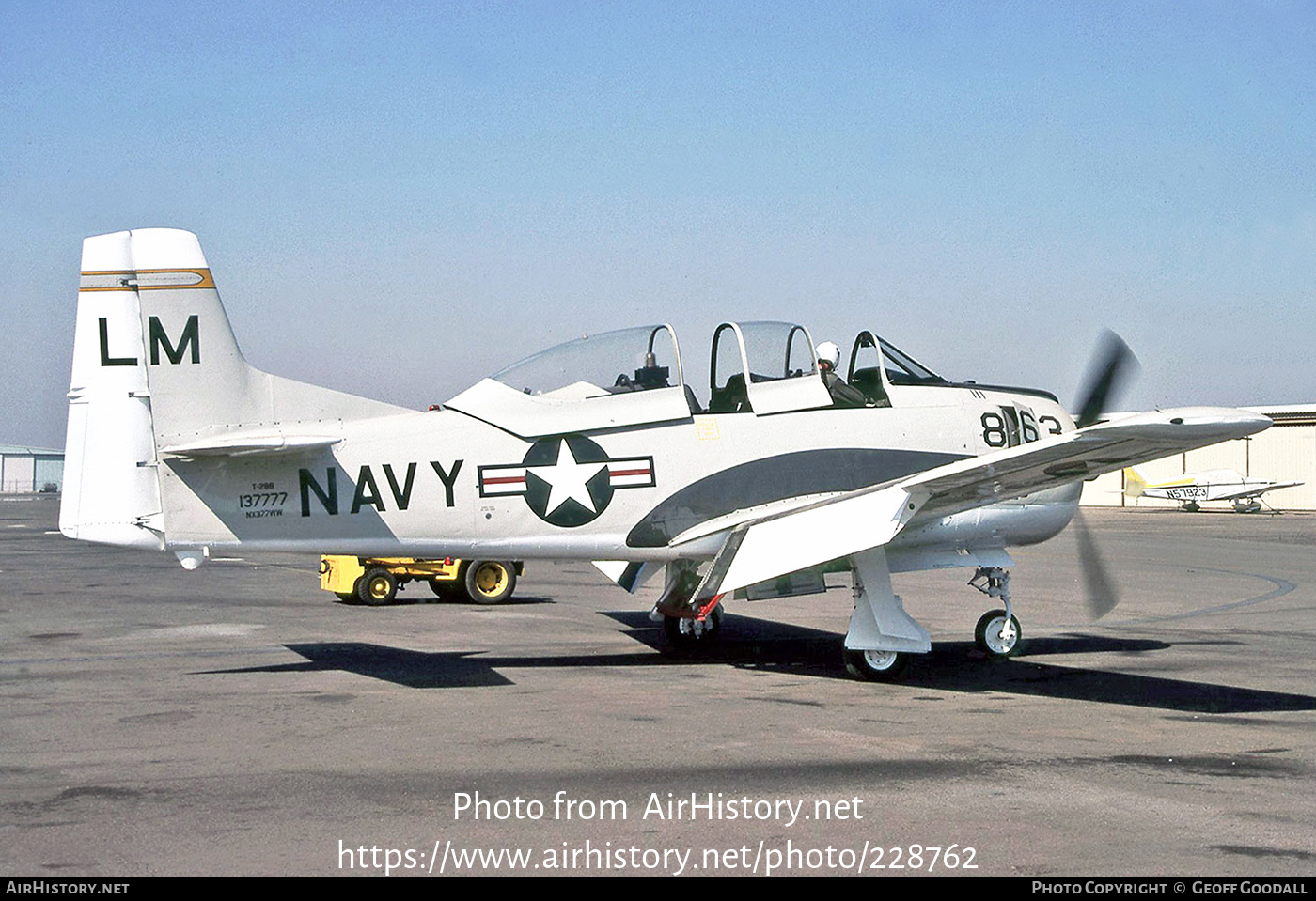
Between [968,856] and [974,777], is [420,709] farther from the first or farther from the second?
[968,856]

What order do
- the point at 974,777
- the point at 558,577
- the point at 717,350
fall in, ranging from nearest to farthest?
the point at 974,777 → the point at 717,350 → the point at 558,577

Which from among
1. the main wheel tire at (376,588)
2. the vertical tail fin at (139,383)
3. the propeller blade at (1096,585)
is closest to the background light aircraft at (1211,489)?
the main wheel tire at (376,588)

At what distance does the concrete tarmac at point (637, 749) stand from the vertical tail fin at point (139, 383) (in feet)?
5.43

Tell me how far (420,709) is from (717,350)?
4.66 metres

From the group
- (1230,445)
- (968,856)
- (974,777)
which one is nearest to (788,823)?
(968,856)

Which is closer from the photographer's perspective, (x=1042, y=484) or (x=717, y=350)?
(x=1042, y=484)

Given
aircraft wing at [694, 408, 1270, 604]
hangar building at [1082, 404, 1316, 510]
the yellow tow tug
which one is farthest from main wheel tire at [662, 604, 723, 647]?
hangar building at [1082, 404, 1316, 510]

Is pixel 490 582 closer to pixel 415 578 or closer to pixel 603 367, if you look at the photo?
pixel 415 578

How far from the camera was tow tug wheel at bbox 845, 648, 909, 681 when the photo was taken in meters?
11.5

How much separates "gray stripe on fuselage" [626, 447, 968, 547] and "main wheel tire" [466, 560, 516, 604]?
8.20 meters

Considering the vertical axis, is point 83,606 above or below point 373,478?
below

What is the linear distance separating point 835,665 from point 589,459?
3478mm

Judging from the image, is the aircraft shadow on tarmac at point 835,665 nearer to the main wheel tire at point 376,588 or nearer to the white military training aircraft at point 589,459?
the white military training aircraft at point 589,459

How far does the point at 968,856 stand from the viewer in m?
5.89
